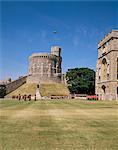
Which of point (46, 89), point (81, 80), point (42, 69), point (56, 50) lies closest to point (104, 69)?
point (81, 80)

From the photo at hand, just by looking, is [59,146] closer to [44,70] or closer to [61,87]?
[61,87]

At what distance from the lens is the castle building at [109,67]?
68.9 metres

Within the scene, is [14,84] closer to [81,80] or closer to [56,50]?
[81,80]

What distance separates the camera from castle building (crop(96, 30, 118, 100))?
68.9m

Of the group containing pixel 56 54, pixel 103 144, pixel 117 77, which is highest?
pixel 56 54

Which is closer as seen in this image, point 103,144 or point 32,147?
point 32,147

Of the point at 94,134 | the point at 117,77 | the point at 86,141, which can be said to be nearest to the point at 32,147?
the point at 86,141

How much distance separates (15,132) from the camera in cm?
1134

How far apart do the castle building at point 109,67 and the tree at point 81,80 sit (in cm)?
1452

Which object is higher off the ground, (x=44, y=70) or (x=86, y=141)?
(x=44, y=70)

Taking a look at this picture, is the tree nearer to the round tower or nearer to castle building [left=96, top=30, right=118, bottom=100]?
castle building [left=96, top=30, right=118, bottom=100]

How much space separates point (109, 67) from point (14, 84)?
56090 mm

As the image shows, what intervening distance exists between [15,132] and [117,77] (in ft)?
202

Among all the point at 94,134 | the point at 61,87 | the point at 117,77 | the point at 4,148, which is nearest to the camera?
the point at 4,148
